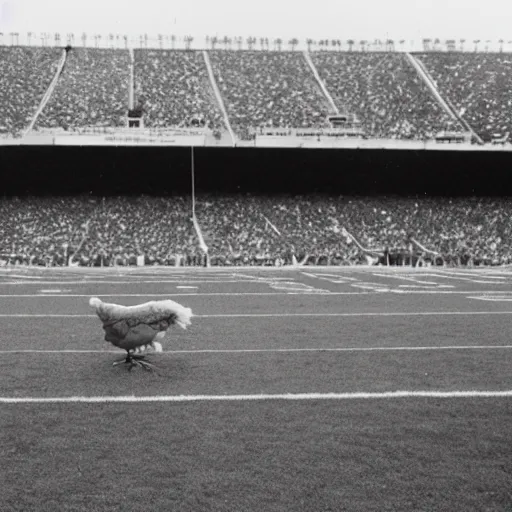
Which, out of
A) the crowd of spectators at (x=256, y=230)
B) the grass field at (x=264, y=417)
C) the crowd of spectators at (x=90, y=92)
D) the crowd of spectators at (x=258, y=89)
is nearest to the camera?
the grass field at (x=264, y=417)

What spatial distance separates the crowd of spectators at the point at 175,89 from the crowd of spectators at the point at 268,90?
0.97m

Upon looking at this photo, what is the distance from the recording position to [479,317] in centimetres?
1272

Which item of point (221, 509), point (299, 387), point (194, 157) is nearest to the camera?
point (221, 509)

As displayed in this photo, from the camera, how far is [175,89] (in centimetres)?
4509

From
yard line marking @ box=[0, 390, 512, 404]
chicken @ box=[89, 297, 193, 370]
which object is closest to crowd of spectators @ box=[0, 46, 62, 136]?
chicken @ box=[89, 297, 193, 370]

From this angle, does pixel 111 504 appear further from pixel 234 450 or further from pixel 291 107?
pixel 291 107

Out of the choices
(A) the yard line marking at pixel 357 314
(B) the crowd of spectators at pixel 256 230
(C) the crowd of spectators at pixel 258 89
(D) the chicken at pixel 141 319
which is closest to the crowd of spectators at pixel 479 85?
(C) the crowd of spectators at pixel 258 89

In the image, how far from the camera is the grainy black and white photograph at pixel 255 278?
4.91 meters

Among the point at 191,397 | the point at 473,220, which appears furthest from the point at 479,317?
the point at 473,220

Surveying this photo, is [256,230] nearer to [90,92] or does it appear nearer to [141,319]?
[90,92]

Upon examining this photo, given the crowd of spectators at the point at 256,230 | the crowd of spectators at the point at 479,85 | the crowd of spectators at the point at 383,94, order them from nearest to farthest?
the crowd of spectators at the point at 256,230 → the crowd of spectators at the point at 383,94 → the crowd of spectators at the point at 479,85

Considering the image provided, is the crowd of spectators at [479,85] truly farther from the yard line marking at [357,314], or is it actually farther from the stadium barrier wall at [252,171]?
the yard line marking at [357,314]

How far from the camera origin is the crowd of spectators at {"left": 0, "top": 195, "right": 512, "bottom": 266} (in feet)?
106

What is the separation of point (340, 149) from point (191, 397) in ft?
110
